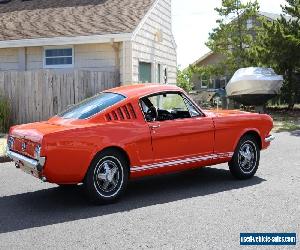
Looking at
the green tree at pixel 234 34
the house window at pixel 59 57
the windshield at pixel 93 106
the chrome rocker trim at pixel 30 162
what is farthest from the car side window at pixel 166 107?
the green tree at pixel 234 34

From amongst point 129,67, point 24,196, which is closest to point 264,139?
point 24,196

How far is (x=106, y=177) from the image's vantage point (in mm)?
6113

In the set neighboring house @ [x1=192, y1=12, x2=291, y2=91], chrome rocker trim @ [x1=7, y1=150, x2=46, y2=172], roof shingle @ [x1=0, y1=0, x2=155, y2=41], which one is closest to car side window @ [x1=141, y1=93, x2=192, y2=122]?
chrome rocker trim @ [x1=7, y1=150, x2=46, y2=172]

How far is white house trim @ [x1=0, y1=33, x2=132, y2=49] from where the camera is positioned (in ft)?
50.3

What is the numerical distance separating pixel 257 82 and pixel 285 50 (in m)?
1.93

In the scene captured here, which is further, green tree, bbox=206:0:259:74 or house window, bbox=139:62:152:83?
green tree, bbox=206:0:259:74

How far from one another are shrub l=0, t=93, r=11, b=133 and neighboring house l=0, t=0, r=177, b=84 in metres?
2.69

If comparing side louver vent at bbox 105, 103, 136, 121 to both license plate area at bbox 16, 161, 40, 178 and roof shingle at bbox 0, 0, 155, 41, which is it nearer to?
license plate area at bbox 16, 161, 40, 178

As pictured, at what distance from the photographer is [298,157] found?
9.78 meters

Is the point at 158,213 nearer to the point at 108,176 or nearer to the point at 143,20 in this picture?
the point at 108,176

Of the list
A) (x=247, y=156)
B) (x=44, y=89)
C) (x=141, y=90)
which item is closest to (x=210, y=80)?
(x=44, y=89)

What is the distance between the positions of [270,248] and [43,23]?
47.8 feet

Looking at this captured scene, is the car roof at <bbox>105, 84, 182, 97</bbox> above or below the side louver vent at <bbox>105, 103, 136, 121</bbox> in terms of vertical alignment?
above

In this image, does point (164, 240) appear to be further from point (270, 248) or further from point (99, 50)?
point (99, 50)
